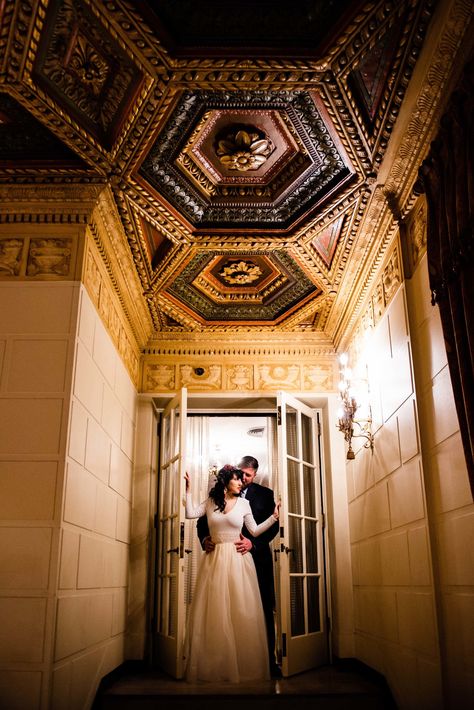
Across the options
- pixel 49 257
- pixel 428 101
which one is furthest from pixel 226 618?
pixel 428 101

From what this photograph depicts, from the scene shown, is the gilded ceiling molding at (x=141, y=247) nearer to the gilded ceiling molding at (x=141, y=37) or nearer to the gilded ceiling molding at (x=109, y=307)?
the gilded ceiling molding at (x=109, y=307)

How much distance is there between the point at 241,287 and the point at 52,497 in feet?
9.70

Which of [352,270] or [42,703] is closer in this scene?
[42,703]

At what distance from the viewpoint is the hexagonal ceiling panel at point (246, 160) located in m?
3.64

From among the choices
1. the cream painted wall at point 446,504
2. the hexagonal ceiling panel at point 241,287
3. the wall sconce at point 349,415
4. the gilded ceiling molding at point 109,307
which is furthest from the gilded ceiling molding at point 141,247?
the cream painted wall at point 446,504

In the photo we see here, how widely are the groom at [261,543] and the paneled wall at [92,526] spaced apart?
988mm

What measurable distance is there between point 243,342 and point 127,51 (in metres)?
3.83

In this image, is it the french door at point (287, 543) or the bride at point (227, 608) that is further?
the french door at point (287, 543)

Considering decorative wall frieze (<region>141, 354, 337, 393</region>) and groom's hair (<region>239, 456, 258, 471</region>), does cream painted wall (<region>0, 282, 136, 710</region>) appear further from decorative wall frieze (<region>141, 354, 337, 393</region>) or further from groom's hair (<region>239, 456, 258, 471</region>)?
groom's hair (<region>239, 456, 258, 471</region>)

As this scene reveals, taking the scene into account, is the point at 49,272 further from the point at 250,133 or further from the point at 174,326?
the point at 174,326

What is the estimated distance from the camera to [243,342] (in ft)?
22.0

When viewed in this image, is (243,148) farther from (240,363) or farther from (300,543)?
(300,543)

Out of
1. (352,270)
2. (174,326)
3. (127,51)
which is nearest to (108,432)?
(174,326)

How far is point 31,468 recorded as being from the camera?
3.64m
